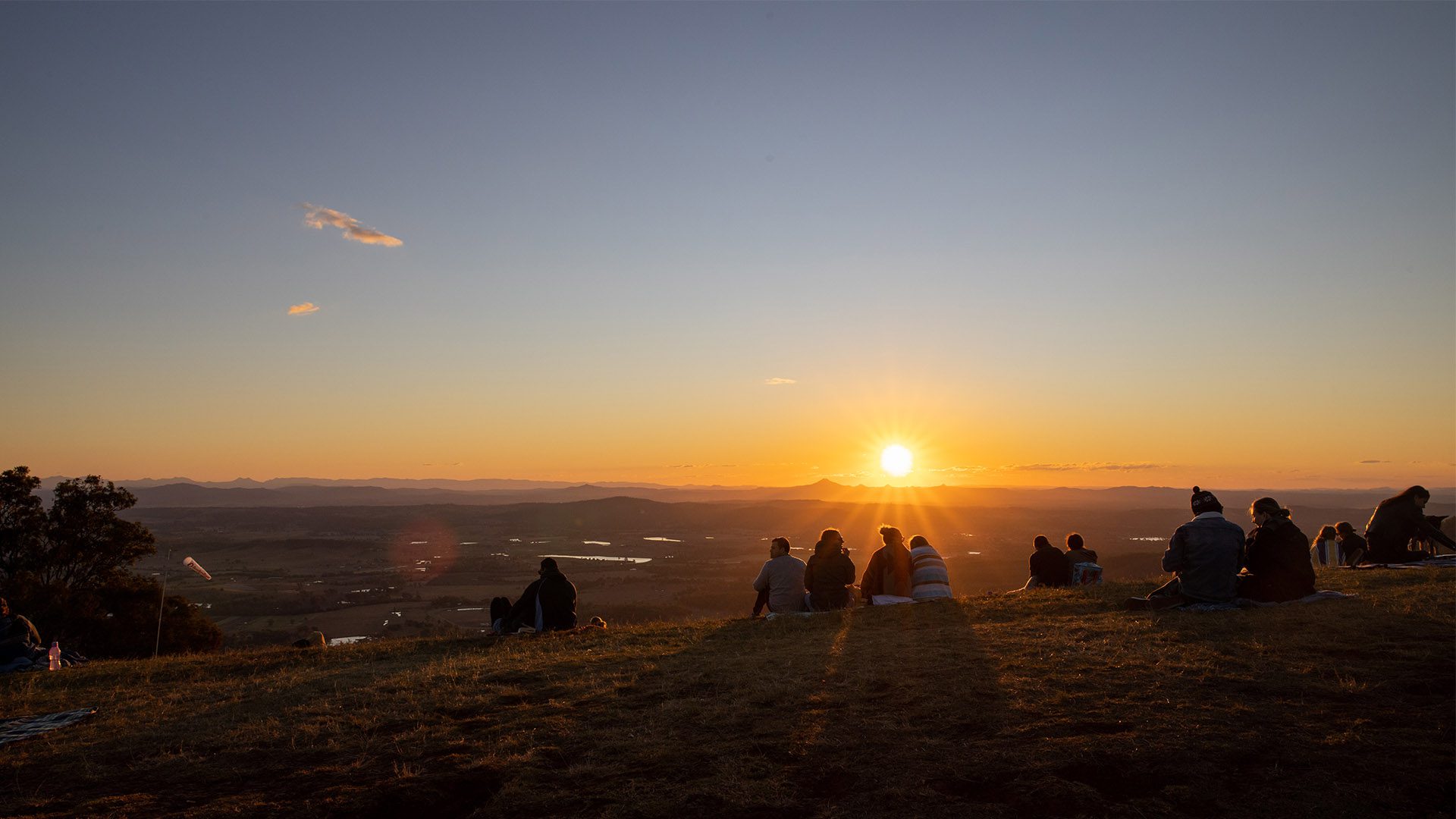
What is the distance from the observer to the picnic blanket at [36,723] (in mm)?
7992

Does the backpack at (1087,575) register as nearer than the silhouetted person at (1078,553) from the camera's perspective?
Yes

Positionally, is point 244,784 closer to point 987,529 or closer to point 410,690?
point 410,690

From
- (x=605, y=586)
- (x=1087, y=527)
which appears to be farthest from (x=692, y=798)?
(x=1087, y=527)

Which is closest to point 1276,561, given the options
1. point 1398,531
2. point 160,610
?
point 1398,531

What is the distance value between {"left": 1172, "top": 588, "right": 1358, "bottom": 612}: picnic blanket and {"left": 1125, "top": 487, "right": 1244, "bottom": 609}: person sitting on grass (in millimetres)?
87

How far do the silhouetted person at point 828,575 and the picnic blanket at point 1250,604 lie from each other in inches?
204

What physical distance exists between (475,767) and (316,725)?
95.1 inches

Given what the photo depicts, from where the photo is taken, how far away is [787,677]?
8797 millimetres

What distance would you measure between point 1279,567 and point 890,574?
581cm

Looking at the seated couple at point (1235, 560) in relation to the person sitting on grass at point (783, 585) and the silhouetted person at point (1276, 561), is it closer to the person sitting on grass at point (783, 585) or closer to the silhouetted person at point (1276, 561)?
the silhouetted person at point (1276, 561)

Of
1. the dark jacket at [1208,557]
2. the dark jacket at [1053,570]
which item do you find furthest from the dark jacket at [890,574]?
the dark jacket at [1208,557]

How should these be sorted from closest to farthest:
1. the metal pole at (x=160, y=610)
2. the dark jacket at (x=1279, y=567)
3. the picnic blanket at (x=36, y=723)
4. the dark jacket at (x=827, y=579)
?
the picnic blanket at (x=36, y=723)
the dark jacket at (x=1279, y=567)
the dark jacket at (x=827, y=579)
the metal pole at (x=160, y=610)

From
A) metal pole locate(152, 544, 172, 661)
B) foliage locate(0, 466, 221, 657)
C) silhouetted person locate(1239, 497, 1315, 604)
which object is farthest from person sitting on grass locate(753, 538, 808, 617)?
foliage locate(0, 466, 221, 657)

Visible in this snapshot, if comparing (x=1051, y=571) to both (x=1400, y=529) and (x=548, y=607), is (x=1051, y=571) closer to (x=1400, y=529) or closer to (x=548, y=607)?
(x=1400, y=529)
